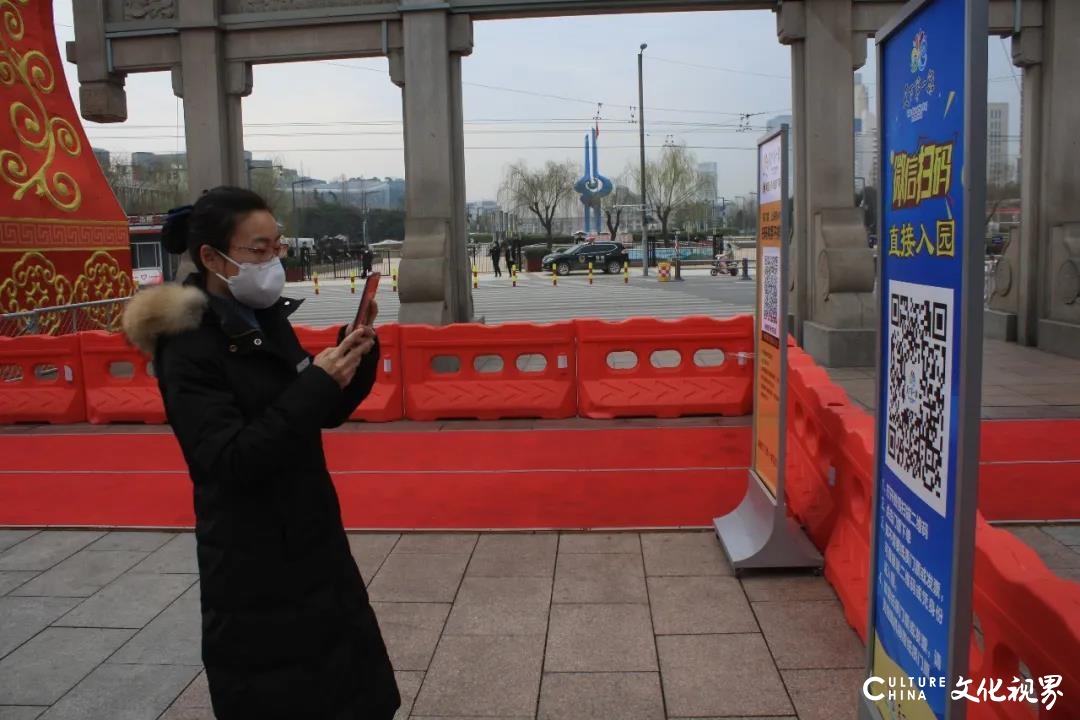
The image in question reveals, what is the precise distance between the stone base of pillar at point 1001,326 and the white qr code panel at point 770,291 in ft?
32.3

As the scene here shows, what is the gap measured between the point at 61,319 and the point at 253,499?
12163 millimetres

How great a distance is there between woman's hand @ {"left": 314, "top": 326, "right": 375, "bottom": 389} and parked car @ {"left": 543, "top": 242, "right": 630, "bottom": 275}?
4126 centimetres

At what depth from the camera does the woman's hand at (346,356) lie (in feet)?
7.90

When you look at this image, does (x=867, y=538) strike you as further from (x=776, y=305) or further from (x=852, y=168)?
(x=852, y=168)

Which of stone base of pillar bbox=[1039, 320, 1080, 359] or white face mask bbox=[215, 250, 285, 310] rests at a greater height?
white face mask bbox=[215, 250, 285, 310]

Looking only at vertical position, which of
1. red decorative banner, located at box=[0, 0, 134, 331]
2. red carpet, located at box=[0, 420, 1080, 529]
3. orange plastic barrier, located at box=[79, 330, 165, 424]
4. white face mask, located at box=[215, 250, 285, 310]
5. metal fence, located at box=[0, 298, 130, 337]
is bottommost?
red carpet, located at box=[0, 420, 1080, 529]

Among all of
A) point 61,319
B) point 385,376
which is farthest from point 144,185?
point 385,376

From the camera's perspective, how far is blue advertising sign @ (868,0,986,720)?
2.08 meters

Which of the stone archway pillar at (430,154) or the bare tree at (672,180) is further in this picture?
the bare tree at (672,180)

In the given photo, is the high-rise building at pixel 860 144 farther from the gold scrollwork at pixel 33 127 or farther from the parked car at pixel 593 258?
the gold scrollwork at pixel 33 127

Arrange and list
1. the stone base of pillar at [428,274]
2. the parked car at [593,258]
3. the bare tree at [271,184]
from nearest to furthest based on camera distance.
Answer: the stone base of pillar at [428,274], the parked car at [593,258], the bare tree at [271,184]

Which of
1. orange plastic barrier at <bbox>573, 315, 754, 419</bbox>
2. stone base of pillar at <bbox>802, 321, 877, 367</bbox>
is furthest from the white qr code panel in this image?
stone base of pillar at <bbox>802, 321, 877, 367</bbox>

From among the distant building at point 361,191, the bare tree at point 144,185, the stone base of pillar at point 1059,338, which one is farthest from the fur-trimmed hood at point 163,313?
the distant building at point 361,191

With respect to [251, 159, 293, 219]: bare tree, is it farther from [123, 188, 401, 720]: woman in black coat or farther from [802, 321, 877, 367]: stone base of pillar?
[123, 188, 401, 720]: woman in black coat
